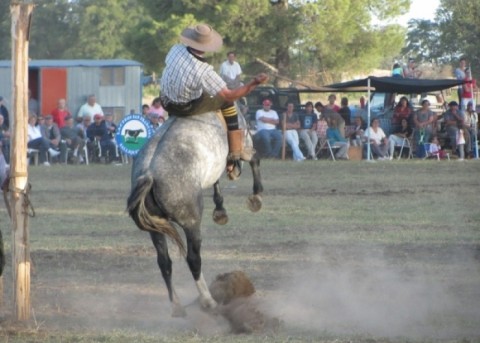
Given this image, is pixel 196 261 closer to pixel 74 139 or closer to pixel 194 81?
pixel 194 81

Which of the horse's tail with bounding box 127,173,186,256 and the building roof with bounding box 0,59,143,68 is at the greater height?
the building roof with bounding box 0,59,143,68

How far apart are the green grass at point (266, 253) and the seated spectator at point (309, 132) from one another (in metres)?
5.76

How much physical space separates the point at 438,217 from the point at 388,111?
13.3 metres

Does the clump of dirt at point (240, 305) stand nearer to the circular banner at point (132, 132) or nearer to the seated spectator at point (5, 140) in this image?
the seated spectator at point (5, 140)

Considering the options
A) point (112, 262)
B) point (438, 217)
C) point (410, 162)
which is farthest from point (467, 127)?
point (112, 262)

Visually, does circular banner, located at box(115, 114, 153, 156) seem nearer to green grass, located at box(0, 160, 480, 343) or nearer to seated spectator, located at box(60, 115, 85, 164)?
seated spectator, located at box(60, 115, 85, 164)

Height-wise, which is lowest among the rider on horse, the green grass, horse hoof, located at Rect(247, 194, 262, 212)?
the green grass

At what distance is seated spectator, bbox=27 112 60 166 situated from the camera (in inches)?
973

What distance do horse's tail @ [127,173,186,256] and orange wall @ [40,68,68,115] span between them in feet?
80.1

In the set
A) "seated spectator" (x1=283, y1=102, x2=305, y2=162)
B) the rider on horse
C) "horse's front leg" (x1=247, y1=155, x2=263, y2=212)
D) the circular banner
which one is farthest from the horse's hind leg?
"seated spectator" (x1=283, y1=102, x2=305, y2=162)

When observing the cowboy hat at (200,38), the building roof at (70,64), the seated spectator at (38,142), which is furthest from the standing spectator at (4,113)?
the cowboy hat at (200,38)

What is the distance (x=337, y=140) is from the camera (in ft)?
87.5

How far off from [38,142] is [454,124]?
9.86 m

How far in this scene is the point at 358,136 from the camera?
87.7 ft
